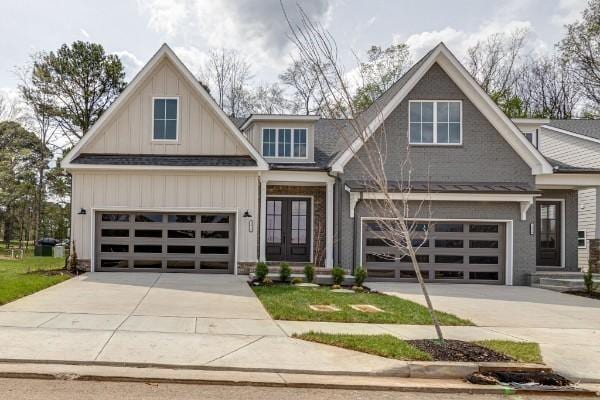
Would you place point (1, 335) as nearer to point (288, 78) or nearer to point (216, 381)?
point (216, 381)

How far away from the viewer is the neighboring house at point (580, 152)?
18.3 m

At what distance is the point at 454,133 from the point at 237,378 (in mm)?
12597

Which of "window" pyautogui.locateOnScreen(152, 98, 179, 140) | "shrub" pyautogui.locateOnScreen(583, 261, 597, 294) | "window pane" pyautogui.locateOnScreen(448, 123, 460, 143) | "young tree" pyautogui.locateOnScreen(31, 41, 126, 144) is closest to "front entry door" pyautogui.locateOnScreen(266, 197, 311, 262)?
"window" pyautogui.locateOnScreen(152, 98, 179, 140)

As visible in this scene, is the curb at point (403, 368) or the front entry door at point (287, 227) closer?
the curb at point (403, 368)

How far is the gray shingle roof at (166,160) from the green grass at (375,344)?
8.65m

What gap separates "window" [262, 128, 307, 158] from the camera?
1736cm

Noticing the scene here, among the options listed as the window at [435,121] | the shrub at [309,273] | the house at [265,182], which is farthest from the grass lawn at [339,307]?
the window at [435,121]

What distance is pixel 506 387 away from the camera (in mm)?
5641

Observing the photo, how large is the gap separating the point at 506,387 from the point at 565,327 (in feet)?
13.4

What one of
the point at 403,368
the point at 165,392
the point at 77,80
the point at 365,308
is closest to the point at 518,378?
the point at 403,368

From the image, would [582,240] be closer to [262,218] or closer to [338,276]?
[338,276]

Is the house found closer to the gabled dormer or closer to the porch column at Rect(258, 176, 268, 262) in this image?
the porch column at Rect(258, 176, 268, 262)

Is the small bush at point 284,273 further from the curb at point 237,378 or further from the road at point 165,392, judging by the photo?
the road at point 165,392

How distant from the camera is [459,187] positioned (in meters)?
15.2
